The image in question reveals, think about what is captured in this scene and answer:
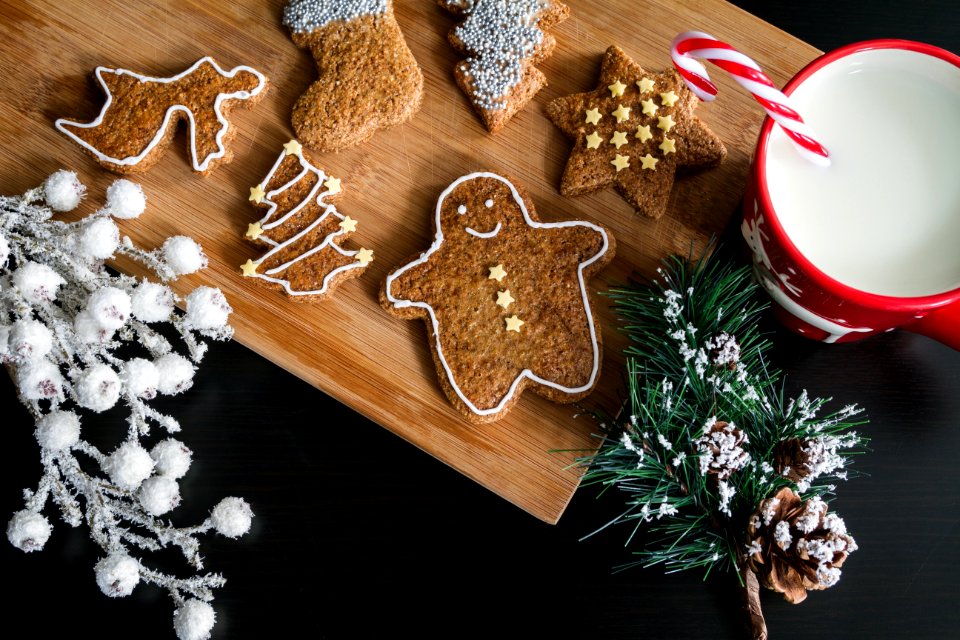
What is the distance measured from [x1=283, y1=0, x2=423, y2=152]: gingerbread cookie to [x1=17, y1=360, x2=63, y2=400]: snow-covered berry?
56cm

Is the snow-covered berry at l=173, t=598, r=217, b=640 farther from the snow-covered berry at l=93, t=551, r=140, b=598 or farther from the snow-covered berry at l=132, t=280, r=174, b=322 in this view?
the snow-covered berry at l=132, t=280, r=174, b=322

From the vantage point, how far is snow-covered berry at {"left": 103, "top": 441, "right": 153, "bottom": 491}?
4.15 feet

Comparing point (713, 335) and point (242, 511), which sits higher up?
point (713, 335)

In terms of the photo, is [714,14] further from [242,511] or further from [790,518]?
[242,511]

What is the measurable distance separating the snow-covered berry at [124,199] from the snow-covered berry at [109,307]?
0.14 metres

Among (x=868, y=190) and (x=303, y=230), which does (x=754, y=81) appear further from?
(x=303, y=230)

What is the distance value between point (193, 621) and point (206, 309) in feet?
1.74

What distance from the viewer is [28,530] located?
1297 millimetres

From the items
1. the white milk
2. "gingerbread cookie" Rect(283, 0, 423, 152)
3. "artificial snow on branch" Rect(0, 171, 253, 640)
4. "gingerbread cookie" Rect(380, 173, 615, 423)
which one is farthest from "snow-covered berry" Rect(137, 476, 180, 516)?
the white milk

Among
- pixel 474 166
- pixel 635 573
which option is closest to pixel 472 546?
pixel 635 573

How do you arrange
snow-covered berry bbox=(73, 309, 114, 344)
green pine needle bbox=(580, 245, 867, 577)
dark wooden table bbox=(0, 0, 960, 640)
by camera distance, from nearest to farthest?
1. green pine needle bbox=(580, 245, 867, 577)
2. snow-covered berry bbox=(73, 309, 114, 344)
3. dark wooden table bbox=(0, 0, 960, 640)

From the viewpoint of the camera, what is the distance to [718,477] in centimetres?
114

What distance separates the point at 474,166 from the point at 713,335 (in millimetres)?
502

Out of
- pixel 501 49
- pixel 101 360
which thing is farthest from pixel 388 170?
pixel 101 360
